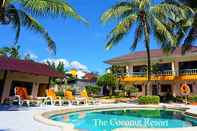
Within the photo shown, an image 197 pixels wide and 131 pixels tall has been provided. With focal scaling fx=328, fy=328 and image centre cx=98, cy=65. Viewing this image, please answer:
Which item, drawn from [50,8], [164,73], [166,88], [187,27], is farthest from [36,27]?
[166,88]

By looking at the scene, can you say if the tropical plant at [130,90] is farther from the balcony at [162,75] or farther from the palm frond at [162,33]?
the palm frond at [162,33]

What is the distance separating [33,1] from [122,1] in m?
18.0

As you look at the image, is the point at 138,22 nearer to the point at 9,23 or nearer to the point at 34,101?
the point at 34,101

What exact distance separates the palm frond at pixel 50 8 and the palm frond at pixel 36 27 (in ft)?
8.53

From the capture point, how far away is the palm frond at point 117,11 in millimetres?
26281

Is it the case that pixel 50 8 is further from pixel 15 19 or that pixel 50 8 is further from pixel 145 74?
pixel 145 74

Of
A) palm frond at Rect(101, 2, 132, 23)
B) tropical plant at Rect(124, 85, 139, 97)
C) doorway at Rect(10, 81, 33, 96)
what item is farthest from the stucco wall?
tropical plant at Rect(124, 85, 139, 97)

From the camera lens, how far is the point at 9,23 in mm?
13547

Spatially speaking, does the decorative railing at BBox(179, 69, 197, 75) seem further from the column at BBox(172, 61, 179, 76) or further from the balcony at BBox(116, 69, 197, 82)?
the column at BBox(172, 61, 179, 76)

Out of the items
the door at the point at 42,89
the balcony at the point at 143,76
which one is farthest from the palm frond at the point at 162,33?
the balcony at the point at 143,76

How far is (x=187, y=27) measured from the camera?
89.4ft

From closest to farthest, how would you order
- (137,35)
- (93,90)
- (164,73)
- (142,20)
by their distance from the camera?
(142,20) → (137,35) → (164,73) → (93,90)

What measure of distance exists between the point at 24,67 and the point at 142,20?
34.2ft

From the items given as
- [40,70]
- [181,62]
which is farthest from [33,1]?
[181,62]
